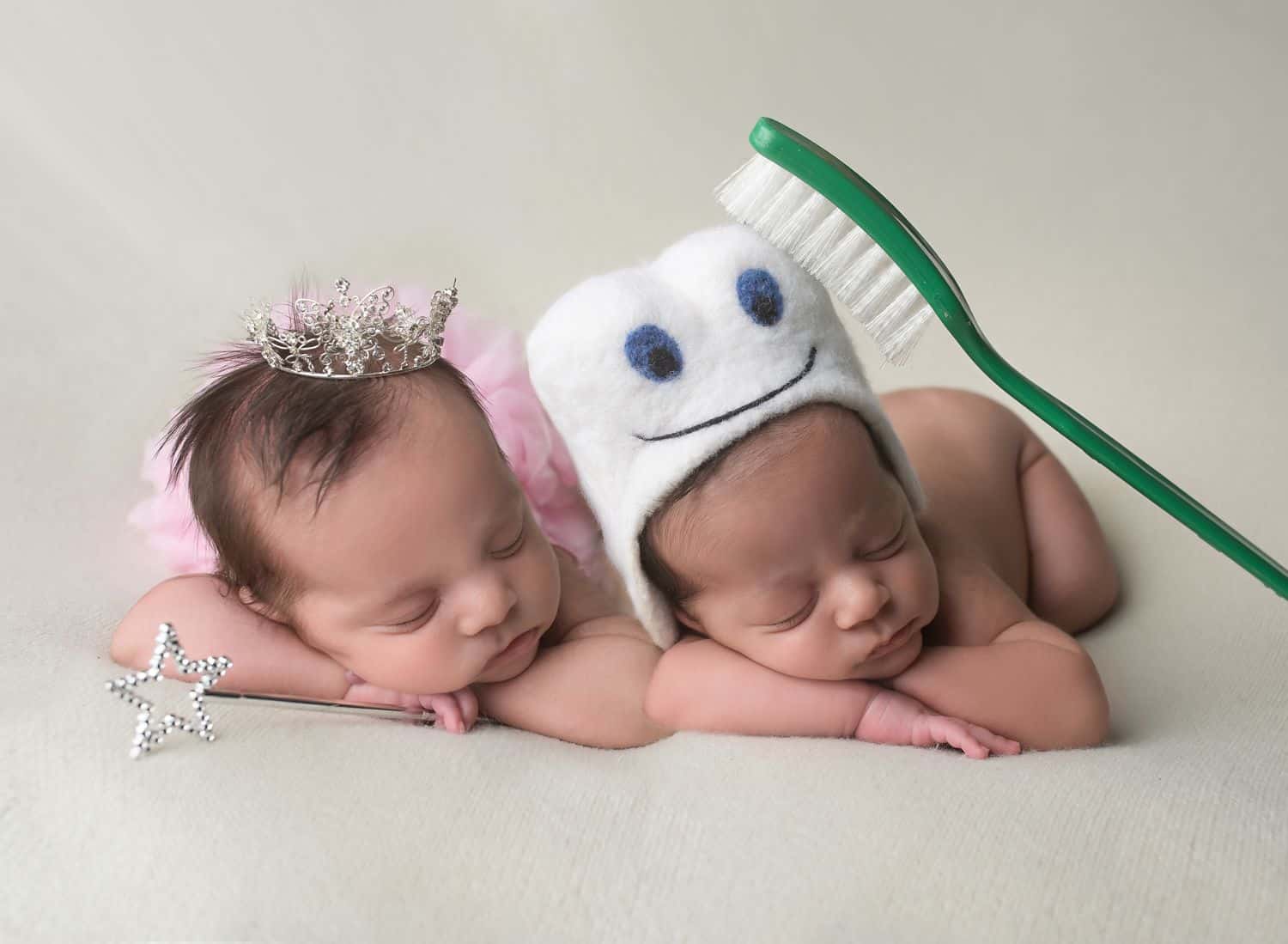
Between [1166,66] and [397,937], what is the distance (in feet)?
6.21

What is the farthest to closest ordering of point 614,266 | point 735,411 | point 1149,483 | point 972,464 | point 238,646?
point 614,266 → point 972,464 → point 238,646 → point 735,411 → point 1149,483

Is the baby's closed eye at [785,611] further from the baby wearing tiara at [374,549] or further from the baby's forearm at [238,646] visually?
the baby's forearm at [238,646]

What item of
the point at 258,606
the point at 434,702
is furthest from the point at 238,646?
the point at 434,702

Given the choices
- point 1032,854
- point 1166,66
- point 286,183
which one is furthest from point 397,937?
point 1166,66

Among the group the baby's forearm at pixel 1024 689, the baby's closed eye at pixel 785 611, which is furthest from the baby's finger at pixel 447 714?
the baby's forearm at pixel 1024 689

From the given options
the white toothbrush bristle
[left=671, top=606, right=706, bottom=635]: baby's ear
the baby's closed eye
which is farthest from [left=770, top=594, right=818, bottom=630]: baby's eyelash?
the white toothbrush bristle

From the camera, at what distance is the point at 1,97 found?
6.48ft

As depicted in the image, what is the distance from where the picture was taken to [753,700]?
117 centimetres

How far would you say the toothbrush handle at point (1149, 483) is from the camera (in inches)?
39.8

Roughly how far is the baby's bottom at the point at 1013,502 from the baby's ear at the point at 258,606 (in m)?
0.67

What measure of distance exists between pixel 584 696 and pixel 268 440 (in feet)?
1.26

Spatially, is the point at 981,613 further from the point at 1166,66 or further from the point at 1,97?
the point at 1,97

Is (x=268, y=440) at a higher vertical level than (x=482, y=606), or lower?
higher

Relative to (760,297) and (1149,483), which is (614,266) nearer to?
(760,297)
